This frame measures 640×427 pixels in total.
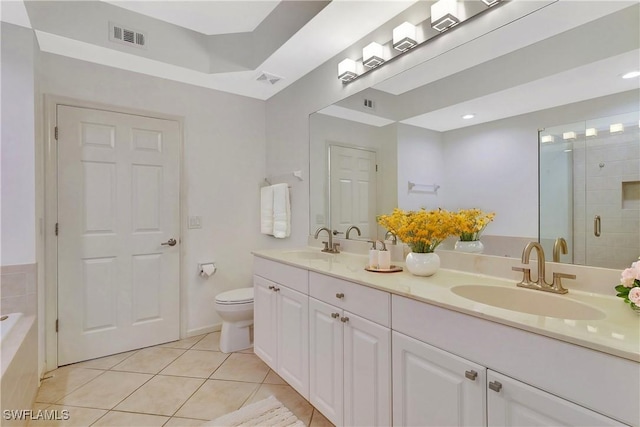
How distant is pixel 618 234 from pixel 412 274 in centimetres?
78

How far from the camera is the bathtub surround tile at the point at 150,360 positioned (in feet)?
7.72

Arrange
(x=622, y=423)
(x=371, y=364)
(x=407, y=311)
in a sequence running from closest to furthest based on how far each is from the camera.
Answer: (x=622, y=423) → (x=407, y=311) → (x=371, y=364)

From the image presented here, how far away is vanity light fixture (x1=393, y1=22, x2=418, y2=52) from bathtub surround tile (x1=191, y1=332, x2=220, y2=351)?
265 cm

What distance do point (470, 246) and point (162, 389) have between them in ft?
6.93

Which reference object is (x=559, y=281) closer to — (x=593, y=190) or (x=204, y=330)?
(x=593, y=190)

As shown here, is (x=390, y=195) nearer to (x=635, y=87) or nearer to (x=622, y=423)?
(x=635, y=87)

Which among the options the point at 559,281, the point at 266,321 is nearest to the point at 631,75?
the point at 559,281

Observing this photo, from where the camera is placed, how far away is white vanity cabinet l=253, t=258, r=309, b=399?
1.79 m

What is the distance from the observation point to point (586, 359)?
771 mm

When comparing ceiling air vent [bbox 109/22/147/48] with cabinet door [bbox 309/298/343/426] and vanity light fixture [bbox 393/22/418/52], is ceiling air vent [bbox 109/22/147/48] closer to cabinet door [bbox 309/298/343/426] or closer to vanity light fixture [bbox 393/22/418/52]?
vanity light fixture [bbox 393/22/418/52]

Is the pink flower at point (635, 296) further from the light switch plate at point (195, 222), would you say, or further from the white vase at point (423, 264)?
the light switch plate at point (195, 222)

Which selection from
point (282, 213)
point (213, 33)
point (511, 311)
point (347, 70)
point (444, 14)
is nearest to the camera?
point (511, 311)

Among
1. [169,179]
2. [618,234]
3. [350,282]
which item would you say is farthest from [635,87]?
[169,179]

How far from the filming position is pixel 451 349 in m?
1.06
